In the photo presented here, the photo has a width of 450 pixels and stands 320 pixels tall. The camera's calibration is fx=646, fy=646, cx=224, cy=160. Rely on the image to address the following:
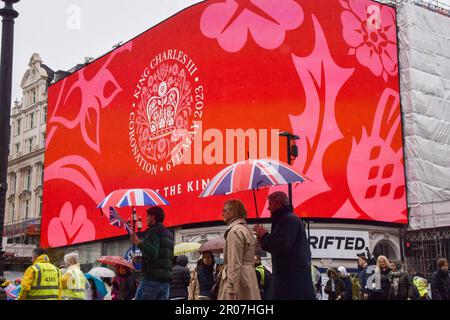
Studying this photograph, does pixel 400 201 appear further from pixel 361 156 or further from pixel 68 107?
pixel 68 107

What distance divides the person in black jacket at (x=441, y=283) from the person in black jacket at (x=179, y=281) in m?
4.20

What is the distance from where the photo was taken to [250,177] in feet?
25.6

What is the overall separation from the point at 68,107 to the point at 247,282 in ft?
133

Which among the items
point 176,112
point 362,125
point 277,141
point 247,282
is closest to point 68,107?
point 176,112

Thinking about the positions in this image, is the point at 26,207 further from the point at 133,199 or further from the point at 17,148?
the point at 133,199

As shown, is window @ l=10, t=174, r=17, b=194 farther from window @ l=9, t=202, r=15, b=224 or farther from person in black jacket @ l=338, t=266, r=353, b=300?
person in black jacket @ l=338, t=266, r=353, b=300

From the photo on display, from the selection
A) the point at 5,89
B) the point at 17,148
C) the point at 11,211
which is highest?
the point at 17,148

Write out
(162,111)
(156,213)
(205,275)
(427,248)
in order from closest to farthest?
(156,213) → (205,275) → (427,248) → (162,111)

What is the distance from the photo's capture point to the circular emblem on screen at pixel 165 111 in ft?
112

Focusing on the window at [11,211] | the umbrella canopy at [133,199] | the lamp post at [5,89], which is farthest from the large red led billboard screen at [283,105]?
the window at [11,211]

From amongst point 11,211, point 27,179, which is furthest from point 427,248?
point 11,211

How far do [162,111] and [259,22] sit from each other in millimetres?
7420

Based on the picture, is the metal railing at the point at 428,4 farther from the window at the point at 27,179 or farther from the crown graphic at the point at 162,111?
the window at the point at 27,179
